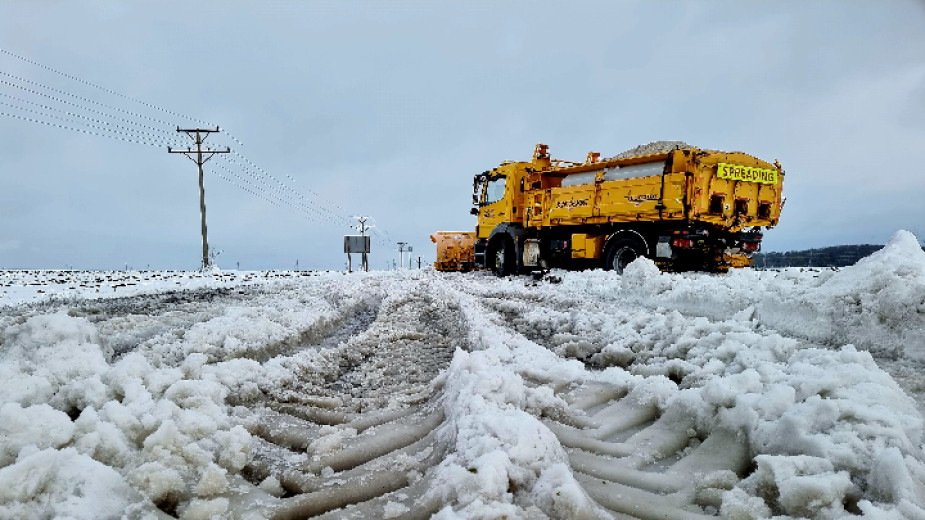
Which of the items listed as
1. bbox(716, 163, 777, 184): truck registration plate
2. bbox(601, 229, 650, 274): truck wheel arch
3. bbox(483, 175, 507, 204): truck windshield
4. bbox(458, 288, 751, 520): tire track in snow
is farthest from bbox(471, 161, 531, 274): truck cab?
bbox(458, 288, 751, 520): tire track in snow

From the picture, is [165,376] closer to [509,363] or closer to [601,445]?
[509,363]

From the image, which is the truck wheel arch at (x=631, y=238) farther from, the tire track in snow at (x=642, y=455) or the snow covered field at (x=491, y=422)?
the tire track in snow at (x=642, y=455)

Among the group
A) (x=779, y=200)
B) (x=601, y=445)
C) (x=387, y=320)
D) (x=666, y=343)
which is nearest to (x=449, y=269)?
(x=779, y=200)

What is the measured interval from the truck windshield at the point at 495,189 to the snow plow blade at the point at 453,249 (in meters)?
4.53

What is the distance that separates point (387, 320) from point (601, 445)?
14.3 ft

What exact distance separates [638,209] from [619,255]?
4.70ft

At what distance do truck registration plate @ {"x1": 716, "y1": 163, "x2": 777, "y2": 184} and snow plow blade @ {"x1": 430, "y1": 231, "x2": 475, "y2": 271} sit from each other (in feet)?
38.3

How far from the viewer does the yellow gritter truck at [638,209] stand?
1135 cm

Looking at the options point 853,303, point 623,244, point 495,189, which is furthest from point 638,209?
point 853,303

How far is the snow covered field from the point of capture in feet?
6.01

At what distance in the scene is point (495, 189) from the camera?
16.6 meters

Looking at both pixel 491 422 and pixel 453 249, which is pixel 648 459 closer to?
pixel 491 422

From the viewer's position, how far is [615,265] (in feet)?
42.5

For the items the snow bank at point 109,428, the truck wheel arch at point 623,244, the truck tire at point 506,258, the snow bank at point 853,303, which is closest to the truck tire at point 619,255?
the truck wheel arch at point 623,244
